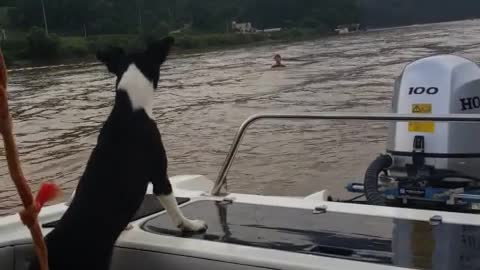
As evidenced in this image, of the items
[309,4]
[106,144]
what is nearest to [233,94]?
[106,144]

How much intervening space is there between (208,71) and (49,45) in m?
25.6

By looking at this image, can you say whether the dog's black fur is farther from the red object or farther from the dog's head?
the red object

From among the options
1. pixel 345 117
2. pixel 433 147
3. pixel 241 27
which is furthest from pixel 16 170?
pixel 241 27

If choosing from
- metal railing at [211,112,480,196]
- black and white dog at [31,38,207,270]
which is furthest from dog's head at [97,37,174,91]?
metal railing at [211,112,480,196]

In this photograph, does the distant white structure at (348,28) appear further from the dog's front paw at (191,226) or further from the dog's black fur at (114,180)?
the dog's front paw at (191,226)

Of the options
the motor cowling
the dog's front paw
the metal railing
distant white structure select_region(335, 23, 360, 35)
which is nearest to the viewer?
the dog's front paw

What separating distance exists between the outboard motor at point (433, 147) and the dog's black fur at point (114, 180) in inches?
73.3

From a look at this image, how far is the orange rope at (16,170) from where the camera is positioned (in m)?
1.63

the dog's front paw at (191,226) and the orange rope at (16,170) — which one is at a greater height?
the orange rope at (16,170)

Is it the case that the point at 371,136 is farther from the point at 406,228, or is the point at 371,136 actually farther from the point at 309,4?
the point at 309,4

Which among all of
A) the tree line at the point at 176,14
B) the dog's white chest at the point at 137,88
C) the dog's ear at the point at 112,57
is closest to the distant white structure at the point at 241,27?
the tree line at the point at 176,14

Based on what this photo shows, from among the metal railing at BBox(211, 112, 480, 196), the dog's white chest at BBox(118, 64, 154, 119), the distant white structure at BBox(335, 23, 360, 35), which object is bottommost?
the distant white structure at BBox(335, 23, 360, 35)

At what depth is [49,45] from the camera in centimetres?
5188

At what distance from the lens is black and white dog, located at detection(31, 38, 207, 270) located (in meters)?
2.50
